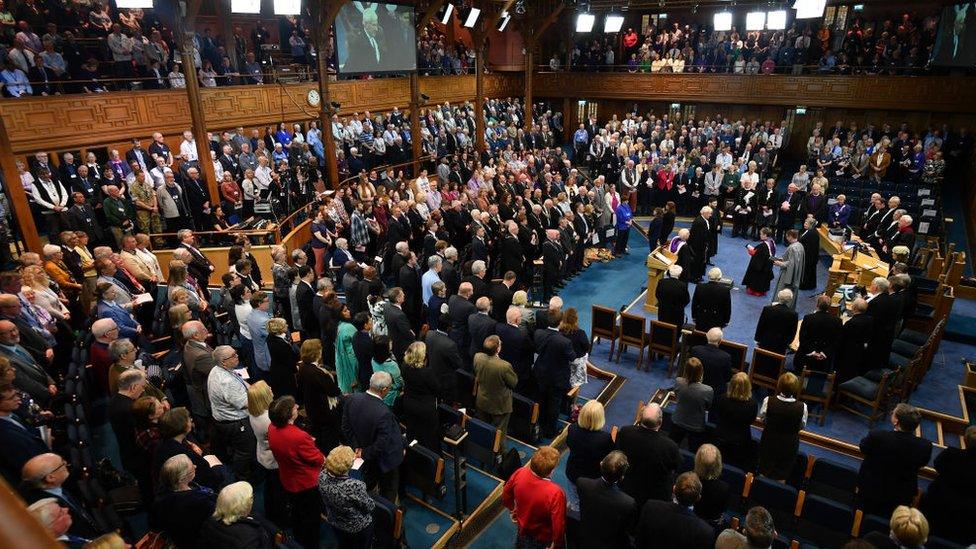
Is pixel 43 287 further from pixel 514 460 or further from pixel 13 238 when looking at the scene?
pixel 514 460

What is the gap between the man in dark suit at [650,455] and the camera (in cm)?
418

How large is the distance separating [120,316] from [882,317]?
872cm

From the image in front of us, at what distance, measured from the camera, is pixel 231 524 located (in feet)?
10.6

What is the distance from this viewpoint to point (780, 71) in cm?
1784

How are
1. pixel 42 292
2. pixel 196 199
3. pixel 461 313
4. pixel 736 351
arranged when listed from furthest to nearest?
1. pixel 196 199
2. pixel 736 351
3. pixel 461 313
4. pixel 42 292

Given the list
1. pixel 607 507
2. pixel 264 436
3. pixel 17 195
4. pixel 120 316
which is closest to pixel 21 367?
pixel 120 316

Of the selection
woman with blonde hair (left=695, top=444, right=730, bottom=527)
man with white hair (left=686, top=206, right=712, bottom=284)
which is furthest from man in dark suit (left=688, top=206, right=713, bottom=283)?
woman with blonde hair (left=695, top=444, right=730, bottom=527)

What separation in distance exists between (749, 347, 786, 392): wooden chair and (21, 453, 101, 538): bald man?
22.1ft

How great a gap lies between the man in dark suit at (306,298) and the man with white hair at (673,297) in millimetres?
4659

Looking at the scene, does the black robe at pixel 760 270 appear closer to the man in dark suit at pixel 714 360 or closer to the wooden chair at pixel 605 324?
the wooden chair at pixel 605 324

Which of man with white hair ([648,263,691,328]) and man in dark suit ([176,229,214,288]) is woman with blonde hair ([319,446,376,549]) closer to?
man in dark suit ([176,229,214,288])

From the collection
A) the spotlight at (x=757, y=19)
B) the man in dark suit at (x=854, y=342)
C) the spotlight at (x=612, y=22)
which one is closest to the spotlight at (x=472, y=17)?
the spotlight at (x=612, y=22)

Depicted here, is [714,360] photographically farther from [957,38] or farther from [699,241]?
[957,38]

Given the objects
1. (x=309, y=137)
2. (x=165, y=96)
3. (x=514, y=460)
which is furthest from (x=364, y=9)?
(x=514, y=460)
